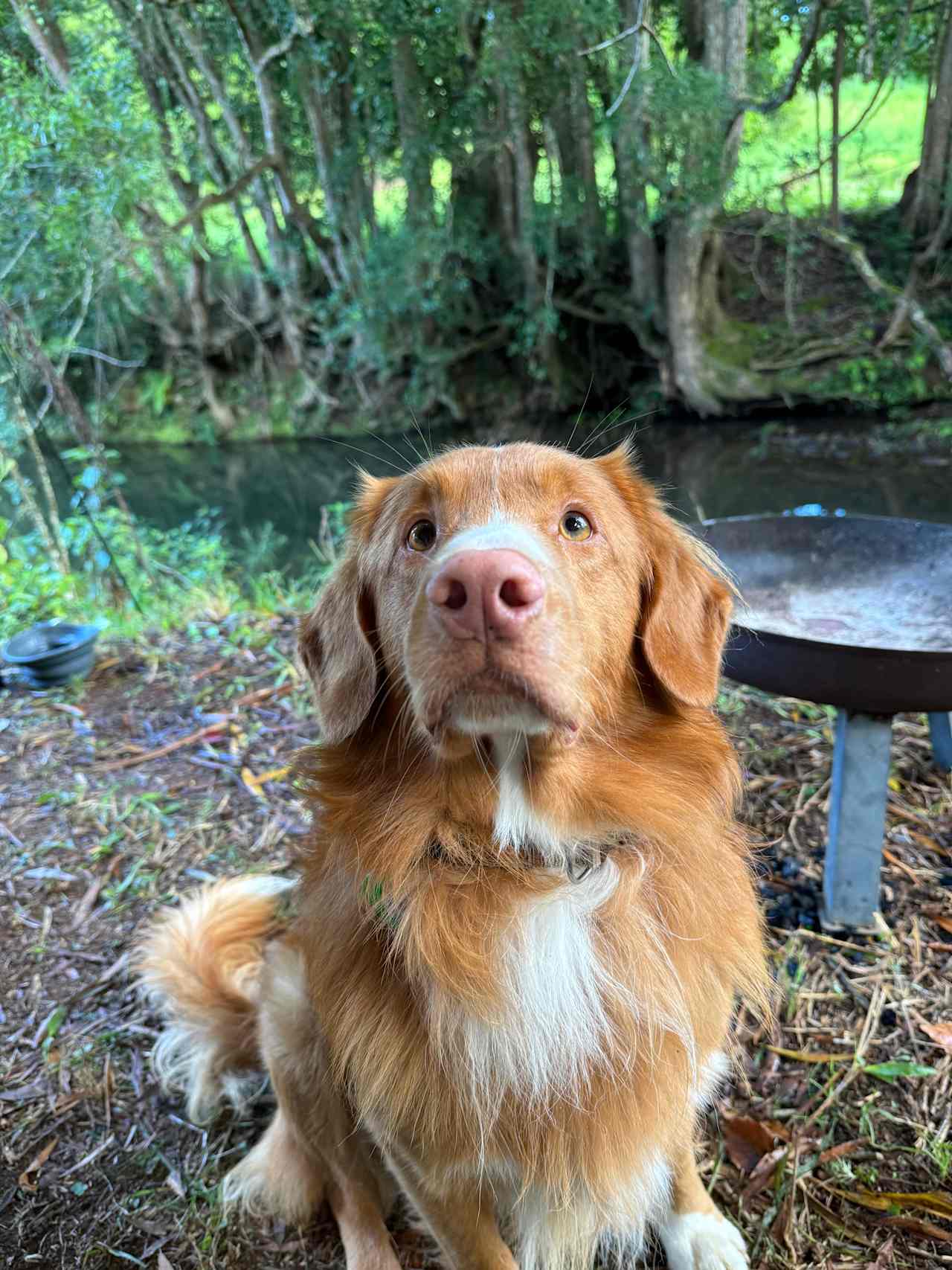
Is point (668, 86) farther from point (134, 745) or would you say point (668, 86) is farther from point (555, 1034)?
point (555, 1034)

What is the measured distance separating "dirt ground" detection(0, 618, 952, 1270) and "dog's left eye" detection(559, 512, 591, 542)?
1.54 metres

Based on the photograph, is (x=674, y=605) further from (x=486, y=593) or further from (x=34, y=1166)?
(x=34, y=1166)

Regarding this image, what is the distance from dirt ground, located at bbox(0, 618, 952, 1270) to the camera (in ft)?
5.81

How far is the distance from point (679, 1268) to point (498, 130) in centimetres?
890

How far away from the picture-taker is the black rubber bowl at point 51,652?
3.96 meters

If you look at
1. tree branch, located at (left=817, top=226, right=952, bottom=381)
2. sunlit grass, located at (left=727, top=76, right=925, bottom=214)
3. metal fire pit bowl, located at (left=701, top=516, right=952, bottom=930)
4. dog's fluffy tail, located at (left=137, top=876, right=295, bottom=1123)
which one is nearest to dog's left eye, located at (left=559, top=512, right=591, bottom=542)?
metal fire pit bowl, located at (left=701, top=516, right=952, bottom=930)

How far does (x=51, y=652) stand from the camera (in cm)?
393

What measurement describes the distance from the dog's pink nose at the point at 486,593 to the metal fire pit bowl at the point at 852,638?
1.02 metres

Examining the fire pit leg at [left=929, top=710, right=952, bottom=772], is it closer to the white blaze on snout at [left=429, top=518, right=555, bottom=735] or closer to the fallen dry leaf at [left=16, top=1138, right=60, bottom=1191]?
the white blaze on snout at [left=429, top=518, right=555, bottom=735]

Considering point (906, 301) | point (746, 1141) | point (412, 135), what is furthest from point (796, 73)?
point (746, 1141)

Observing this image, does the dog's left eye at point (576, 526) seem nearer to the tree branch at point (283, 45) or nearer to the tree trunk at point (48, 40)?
the tree trunk at point (48, 40)

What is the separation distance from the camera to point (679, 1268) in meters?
1.67

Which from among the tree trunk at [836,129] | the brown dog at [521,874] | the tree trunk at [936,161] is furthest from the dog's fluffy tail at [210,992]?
the tree trunk at [936,161]

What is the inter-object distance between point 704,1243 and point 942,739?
2018 mm
